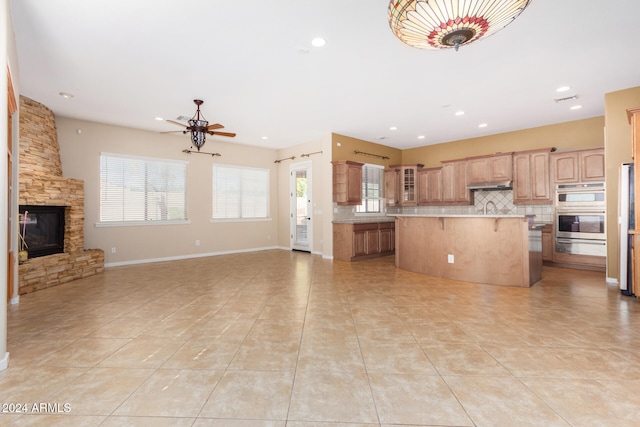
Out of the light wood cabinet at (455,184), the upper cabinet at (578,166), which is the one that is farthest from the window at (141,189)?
the upper cabinet at (578,166)

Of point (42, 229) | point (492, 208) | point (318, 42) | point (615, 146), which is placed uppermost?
point (318, 42)

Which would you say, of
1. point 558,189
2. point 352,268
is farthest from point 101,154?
point 558,189

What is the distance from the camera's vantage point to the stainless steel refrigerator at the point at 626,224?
3.78 meters

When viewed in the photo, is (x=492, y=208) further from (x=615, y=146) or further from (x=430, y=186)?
(x=615, y=146)

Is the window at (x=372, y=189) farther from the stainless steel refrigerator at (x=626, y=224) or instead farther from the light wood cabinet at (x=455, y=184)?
the stainless steel refrigerator at (x=626, y=224)

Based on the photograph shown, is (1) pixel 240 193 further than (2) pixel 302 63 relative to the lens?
Yes

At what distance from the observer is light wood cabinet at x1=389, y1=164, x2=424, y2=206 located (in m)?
8.11

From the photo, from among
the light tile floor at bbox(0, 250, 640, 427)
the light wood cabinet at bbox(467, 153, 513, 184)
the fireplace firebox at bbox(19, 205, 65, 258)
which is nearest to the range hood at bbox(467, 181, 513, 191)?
the light wood cabinet at bbox(467, 153, 513, 184)

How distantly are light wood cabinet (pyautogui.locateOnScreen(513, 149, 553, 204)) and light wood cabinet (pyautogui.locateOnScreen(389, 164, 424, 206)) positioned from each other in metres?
2.28

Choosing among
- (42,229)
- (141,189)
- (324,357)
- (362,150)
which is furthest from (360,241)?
(42,229)

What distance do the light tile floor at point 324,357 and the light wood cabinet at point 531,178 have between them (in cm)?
241

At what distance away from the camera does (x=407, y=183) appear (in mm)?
8188

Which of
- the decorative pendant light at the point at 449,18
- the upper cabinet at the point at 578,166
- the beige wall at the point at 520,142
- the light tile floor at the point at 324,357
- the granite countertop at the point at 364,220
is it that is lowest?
the light tile floor at the point at 324,357

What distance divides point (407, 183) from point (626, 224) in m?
4.68
